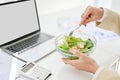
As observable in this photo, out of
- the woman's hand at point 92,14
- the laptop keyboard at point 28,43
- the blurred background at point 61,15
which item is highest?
the woman's hand at point 92,14

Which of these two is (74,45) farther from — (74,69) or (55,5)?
(55,5)

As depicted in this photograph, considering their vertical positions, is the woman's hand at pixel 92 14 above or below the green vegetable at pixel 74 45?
above

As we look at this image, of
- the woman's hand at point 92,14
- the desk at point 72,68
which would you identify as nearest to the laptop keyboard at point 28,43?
the desk at point 72,68

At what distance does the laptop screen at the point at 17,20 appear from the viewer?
933 mm

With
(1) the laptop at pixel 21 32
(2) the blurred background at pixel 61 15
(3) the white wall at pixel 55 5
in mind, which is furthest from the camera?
(3) the white wall at pixel 55 5

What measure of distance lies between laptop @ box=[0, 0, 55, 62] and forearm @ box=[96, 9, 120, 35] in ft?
1.00

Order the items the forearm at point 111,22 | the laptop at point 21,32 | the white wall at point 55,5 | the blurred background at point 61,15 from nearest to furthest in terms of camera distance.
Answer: the laptop at point 21,32
the forearm at point 111,22
the blurred background at point 61,15
the white wall at point 55,5

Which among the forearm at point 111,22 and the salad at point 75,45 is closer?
the salad at point 75,45

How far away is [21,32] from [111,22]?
0.52m

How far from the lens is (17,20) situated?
101 centimetres

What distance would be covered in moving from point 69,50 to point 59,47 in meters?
0.06

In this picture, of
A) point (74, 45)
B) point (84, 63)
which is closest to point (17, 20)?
point (74, 45)

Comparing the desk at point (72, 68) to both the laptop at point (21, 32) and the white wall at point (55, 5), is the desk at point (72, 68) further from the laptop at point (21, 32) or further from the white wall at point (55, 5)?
the white wall at point (55, 5)

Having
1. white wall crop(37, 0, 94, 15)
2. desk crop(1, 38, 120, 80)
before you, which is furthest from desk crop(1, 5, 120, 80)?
white wall crop(37, 0, 94, 15)
